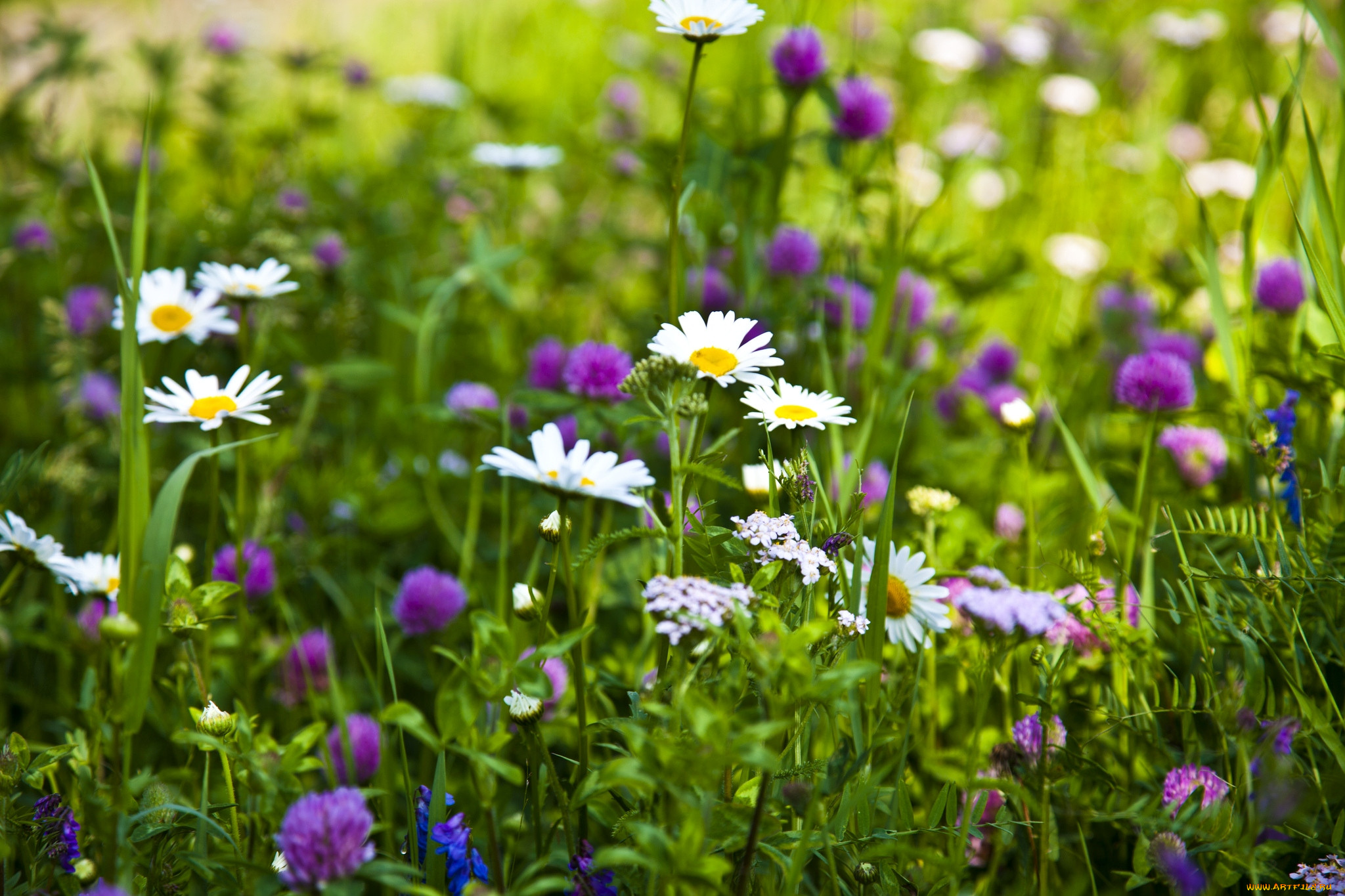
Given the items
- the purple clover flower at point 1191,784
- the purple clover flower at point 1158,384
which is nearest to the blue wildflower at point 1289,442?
the purple clover flower at point 1158,384

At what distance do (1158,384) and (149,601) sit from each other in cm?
117

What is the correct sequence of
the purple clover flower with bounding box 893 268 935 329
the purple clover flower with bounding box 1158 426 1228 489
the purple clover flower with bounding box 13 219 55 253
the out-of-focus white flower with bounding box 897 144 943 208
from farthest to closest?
the out-of-focus white flower with bounding box 897 144 943 208, the purple clover flower with bounding box 13 219 55 253, the purple clover flower with bounding box 893 268 935 329, the purple clover flower with bounding box 1158 426 1228 489

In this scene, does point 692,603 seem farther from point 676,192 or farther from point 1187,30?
point 1187,30

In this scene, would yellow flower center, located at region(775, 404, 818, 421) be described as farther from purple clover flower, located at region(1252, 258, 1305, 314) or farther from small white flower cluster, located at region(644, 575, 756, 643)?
purple clover flower, located at region(1252, 258, 1305, 314)

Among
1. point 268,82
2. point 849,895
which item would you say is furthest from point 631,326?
point 268,82

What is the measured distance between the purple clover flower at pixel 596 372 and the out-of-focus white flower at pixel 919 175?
132 cm

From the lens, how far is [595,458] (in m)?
0.81

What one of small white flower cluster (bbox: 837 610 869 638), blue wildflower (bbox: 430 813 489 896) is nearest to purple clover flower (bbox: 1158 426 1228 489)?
small white flower cluster (bbox: 837 610 869 638)

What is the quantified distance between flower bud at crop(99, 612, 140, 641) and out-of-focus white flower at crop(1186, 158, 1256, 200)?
263 cm

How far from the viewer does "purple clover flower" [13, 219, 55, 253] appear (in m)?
2.05

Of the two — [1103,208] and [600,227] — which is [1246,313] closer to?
[600,227]

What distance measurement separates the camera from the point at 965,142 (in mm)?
2793

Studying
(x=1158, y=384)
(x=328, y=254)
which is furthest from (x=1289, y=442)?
(x=328, y=254)

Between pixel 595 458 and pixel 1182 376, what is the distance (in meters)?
0.87
